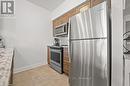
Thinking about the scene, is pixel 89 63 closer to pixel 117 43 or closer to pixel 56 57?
pixel 117 43

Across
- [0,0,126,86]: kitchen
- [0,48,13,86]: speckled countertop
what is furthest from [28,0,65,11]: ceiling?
[0,48,13,86]: speckled countertop

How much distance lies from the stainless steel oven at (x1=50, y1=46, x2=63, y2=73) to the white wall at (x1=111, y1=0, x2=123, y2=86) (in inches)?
122

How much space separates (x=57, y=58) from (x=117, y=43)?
3.55 metres

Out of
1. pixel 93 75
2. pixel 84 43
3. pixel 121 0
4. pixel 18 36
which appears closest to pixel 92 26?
pixel 84 43

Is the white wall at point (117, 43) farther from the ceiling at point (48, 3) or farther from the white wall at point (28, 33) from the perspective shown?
the white wall at point (28, 33)

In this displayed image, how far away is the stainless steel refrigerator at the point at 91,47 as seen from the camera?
210 centimetres

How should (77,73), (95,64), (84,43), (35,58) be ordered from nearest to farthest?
(95,64)
(84,43)
(77,73)
(35,58)

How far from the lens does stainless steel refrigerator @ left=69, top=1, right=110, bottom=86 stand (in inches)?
82.6

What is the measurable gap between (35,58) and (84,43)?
464 centimetres

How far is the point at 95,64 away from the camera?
228 cm

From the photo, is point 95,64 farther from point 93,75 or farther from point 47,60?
point 47,60

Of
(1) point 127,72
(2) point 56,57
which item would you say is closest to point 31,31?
(2) point 56,57

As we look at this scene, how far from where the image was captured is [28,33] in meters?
6.68

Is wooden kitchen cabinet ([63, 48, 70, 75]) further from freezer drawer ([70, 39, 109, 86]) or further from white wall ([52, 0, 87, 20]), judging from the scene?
freezer drawer ([70, 39, 109, 86])
